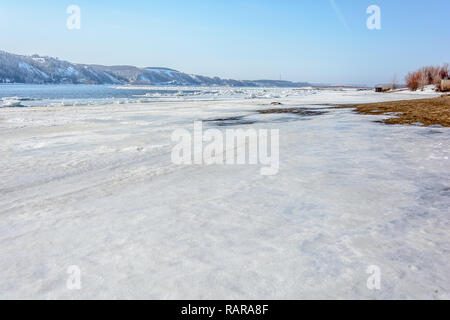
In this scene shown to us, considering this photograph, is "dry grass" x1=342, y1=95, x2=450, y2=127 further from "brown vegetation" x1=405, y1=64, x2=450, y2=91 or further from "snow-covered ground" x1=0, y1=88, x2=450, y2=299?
"brown vegetation" x1=405, y1=64, x2=450, y2=91

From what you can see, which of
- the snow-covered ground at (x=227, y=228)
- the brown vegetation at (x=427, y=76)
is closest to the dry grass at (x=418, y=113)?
the snow-covered ground at (x=227, y=228)

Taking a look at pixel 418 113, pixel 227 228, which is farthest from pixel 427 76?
pixel 227 228

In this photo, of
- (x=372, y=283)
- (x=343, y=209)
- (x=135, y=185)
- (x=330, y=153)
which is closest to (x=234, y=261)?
(x=372, y=283)

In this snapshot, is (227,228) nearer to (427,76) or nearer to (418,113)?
(418,113)

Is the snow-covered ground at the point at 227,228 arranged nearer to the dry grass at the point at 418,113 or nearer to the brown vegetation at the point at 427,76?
the dry grass at the point at 418,113

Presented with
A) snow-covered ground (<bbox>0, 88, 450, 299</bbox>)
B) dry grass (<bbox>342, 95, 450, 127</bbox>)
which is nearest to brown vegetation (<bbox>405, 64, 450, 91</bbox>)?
dry grass (<bbox>342, 95, 450, 127</bbox>)

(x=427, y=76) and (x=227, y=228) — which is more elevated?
(x=427, y=76)

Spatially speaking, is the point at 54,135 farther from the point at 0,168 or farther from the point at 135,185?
the point at 135,185

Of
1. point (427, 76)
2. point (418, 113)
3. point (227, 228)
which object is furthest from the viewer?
point (427, 76)
